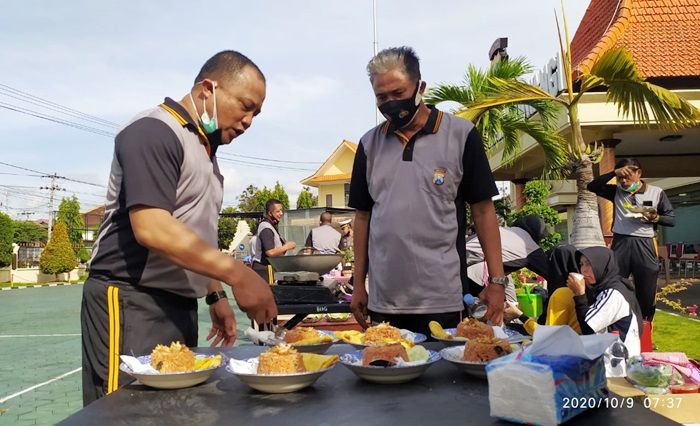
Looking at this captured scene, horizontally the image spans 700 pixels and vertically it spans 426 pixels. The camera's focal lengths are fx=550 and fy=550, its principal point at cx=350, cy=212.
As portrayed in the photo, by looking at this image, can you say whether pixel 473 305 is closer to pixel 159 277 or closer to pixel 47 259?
pixel 159 277

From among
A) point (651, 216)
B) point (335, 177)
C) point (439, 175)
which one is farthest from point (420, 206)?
point (335, 177)

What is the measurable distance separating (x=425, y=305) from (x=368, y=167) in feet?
2.32

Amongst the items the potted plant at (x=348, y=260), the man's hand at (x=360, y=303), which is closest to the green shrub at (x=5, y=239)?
the potted plant at (x=348, y=260)

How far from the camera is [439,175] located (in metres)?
2.36

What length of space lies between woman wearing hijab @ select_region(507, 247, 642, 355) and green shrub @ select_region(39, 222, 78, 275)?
86.1 feet

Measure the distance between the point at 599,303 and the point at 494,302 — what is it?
1562mm

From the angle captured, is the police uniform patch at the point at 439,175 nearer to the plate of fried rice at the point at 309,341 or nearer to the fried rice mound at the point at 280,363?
the plate of fried rice at the point at 309,341

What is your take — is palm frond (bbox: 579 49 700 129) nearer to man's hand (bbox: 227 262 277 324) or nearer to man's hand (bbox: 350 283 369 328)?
man's hand (bbox: 350 283 369 328)

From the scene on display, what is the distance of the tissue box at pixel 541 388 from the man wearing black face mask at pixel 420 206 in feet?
4.13

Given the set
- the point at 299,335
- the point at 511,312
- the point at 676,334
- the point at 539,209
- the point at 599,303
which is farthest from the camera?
the point at 539,209

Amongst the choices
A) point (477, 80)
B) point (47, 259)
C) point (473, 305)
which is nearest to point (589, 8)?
point (477, 80)

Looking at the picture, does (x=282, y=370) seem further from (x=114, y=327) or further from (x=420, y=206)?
(x=420, y=206)

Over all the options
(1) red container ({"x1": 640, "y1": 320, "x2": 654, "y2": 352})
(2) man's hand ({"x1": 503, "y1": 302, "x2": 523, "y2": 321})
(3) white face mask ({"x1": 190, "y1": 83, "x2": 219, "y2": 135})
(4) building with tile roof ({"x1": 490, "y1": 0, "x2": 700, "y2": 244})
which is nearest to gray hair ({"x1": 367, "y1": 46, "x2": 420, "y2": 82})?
(3) white face mask ({"x1": 190, "y1": 83, "x2": 219, "y2": 135})

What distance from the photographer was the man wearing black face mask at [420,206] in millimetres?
2330
